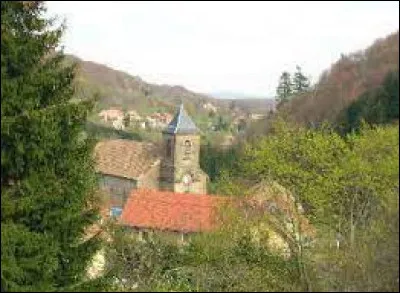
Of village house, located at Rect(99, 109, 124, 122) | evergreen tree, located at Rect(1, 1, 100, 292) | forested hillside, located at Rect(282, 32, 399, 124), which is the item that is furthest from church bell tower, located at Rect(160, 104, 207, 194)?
village house, located at Rect(99, 109, 124, 122)

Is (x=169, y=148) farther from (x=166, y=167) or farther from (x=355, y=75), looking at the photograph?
(x=355, y=75)

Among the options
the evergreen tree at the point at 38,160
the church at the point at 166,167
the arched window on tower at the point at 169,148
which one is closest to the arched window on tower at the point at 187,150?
the church at the point at 166,167

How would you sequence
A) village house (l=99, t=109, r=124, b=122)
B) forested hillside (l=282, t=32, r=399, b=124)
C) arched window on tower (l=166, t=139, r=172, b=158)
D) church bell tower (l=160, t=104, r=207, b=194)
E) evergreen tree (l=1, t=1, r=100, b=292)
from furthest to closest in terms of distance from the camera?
village house (l=99, t=109, r=124, b=122) → arched window on tower (l=166, t=139, r=172, b=158) → church bell tower (l=160, t=104, r=207, b=194) → forested hillside (l=282, t=32, r=399, b=124) → evergreen tree (l=1, t=1, r=100, b=292)

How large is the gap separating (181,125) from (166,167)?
3612 mm

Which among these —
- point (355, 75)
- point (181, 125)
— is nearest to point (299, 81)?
point (181, 125)

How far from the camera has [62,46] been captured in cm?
1460

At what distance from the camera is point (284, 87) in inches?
2926

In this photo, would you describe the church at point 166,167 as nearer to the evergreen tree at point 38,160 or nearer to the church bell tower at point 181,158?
the church bell tower at point 181,158

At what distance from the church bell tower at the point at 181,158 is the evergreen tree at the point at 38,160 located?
3987 cm

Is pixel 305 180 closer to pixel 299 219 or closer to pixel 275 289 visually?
pixel 299 219

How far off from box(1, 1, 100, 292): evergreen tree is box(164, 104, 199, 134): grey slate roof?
1575 inches

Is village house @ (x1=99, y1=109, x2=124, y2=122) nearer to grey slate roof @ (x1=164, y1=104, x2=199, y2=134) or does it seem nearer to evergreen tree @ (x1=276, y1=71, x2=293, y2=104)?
evergreen tree @ (x1=276, y1=71, x2=293, y2=104)

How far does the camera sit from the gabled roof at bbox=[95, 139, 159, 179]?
54.7 meters

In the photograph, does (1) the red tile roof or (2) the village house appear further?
(2) the village house
